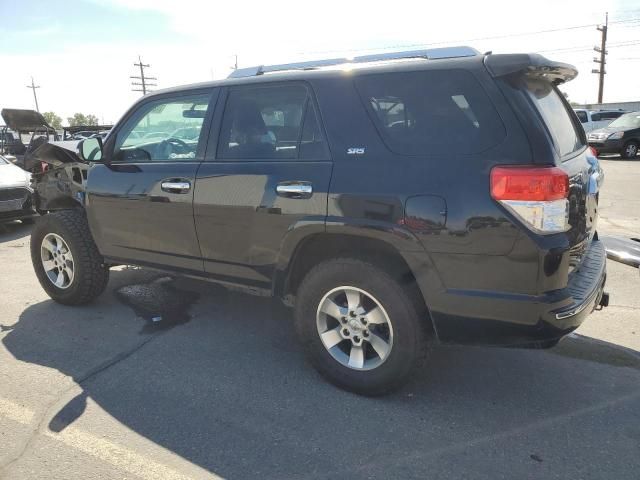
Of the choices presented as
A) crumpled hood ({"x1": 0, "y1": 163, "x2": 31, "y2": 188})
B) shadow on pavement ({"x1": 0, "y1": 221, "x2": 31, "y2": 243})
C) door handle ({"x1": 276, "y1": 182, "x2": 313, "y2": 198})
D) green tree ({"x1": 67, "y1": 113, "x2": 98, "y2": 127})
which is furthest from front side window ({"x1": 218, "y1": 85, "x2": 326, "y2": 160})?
green tree ({"x1": 67, "y1": 113, "x2": 98, "y2": 127})

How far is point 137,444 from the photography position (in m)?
2.62

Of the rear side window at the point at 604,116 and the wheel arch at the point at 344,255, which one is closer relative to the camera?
the wheel arch at the point at 344,255

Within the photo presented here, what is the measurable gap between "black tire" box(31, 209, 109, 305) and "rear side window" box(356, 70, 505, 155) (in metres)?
2.85

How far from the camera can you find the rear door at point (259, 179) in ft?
9.86

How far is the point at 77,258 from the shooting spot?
14.4 ft

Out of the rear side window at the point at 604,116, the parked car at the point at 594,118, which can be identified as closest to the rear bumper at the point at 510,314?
the parked car at the point at 594,118

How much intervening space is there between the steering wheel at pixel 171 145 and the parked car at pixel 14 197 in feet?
19.3

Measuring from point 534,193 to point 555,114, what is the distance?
30.0 inches

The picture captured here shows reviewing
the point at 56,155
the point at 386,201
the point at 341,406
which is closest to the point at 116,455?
the point at 341,406

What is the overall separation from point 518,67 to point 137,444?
271cm

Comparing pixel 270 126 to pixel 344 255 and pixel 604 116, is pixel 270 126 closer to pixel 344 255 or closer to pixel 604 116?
pixel 344 255

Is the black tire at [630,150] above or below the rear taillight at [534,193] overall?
below

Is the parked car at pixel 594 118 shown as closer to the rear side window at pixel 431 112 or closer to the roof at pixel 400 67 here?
the roof at pixel 400 67

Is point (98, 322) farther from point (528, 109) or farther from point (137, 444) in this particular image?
point (528, 109)
